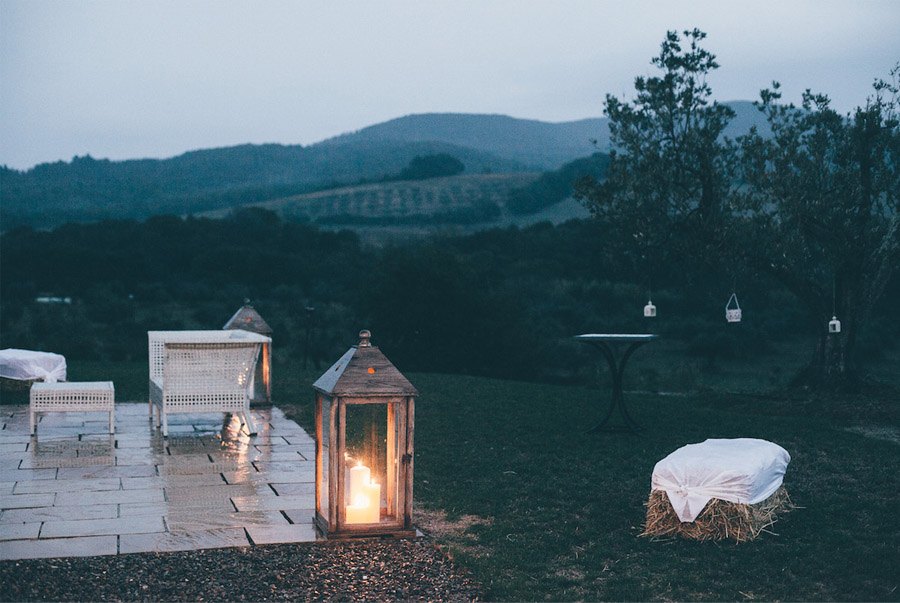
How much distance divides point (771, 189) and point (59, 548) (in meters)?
8.25

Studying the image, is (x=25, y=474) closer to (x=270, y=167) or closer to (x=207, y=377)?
(x=207, y=377)

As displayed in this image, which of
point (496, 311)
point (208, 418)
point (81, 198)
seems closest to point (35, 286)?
point (496, 311)

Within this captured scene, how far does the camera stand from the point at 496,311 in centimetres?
1866

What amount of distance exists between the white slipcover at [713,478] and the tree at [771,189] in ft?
19.0

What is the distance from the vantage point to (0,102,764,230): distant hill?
37938 mm

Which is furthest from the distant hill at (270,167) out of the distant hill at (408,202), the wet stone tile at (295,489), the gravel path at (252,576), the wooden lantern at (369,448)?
the gravel path at (252,576)

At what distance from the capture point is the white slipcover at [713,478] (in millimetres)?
4430

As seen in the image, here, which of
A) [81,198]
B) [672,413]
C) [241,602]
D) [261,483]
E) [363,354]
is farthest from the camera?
[81,198]

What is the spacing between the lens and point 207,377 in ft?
23.5

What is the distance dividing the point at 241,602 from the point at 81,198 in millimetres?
39366

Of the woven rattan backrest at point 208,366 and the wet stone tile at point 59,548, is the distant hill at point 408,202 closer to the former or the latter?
the woven rattan backrest at point 208,366

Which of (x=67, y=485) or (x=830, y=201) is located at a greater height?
(x=830, y=201)

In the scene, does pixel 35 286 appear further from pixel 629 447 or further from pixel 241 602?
pixel 241 602

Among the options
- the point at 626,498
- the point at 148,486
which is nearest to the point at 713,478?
the point at 626,498
